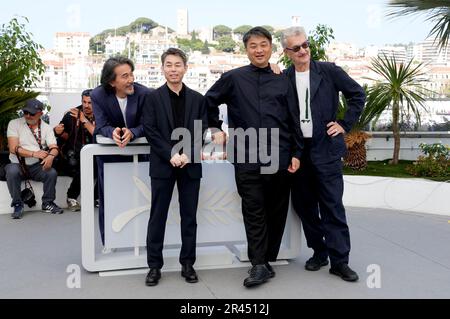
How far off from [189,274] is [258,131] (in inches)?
39.8

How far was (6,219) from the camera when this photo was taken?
5082 mm

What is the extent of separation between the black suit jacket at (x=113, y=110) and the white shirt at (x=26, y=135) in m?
2.21

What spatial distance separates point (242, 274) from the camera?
11.2 ft

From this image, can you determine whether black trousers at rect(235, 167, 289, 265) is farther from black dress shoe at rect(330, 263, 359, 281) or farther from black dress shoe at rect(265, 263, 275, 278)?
black dress shoe at rect(330, 263, 359, 281)

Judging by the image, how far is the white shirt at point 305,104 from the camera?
328cm

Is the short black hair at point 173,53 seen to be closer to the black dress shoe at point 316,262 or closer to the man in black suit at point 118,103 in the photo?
the man in black suit at point 118,103

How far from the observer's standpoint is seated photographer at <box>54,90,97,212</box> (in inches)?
214

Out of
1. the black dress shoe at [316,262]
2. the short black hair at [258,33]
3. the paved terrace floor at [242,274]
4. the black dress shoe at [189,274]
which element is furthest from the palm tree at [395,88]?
the black dress shoe at [189,274]

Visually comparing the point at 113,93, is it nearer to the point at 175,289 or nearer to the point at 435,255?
the point at 175,289

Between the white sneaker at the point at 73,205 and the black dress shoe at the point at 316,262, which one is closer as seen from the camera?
the black dress shoe at the point at 316,262

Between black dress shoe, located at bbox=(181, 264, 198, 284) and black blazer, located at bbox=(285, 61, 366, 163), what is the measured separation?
41.7 inches

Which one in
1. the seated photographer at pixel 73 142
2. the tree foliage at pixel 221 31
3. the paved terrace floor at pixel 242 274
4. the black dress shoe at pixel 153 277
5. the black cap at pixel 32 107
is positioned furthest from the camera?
the tree foliage at pixel 221 31

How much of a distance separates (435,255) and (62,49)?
35.2 feet

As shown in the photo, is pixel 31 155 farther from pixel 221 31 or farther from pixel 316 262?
pixel 221 31
